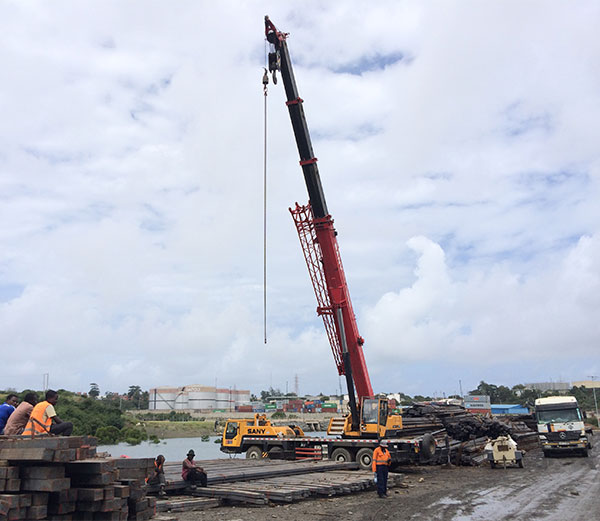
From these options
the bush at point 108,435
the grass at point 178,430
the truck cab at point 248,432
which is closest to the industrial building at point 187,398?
the grass at point 178,430

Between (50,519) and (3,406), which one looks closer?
(50,519)

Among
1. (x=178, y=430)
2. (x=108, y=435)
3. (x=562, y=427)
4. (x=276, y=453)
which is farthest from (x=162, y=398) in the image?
(x=562, y=427)

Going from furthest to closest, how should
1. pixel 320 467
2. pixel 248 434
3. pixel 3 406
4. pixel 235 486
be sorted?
pixel 248 434
pixel 320 467
pixel 235 486
pixel 3 406

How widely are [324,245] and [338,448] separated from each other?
8.41 metres

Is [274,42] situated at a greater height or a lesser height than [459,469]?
greater

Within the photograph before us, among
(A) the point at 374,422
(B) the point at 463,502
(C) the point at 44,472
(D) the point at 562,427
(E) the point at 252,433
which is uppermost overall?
(A) the point at 374,422

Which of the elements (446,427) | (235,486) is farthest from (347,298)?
(446,427)

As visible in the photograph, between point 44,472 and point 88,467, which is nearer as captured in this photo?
point 44,472

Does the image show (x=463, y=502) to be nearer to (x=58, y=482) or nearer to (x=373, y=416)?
(x=373, y=416)

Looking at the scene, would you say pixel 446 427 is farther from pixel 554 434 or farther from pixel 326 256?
pixel 326 256

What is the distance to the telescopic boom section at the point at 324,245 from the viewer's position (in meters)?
21.4

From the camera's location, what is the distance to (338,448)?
2244 centimetres

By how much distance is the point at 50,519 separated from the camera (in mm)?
8531

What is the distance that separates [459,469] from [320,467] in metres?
7.17
